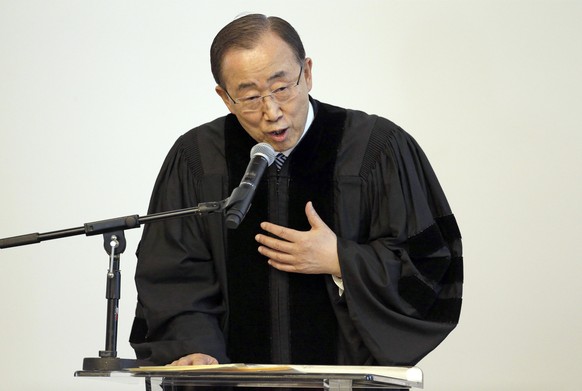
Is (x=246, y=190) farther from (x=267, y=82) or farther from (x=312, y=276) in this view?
(x=312, y=276)

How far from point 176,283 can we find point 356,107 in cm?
176

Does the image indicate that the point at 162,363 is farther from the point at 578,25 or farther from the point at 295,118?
the point at 578,25

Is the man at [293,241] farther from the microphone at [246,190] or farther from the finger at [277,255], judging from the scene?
the microphone at [246,190]

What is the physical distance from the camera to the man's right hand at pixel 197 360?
387 centimetres

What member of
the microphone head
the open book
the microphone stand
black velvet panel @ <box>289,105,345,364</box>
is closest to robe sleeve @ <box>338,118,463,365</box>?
black velvet panel @ <box>289,105,345,364</box>

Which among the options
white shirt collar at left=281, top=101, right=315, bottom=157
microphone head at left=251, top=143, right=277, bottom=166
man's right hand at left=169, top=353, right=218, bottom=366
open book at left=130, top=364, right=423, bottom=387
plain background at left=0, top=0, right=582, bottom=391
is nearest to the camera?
open book at left=130, top=364, right=423, bottom=387

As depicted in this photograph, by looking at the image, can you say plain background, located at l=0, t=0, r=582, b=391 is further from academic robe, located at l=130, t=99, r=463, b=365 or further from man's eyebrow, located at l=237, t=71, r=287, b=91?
man's eyebrow, located at l=237, t=71, r=287, b=91

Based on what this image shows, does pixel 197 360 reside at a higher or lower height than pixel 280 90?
lower

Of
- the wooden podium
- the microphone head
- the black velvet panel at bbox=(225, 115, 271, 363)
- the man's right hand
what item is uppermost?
the microphone head

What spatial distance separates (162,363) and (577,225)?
2420 mm

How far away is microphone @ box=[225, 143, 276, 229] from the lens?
3387 mm

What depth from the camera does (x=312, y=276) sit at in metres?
4.28

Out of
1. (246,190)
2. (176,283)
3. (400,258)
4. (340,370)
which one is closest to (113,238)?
(246,190)

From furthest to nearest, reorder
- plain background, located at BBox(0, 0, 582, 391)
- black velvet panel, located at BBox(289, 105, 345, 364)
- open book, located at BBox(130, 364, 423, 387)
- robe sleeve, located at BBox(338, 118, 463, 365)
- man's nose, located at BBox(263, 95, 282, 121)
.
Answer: plain background, located at BBox(0, 0, 582, 391), black velvet panel, located at BBox(289, 105, 345, 364), man's nose, located at BBox(263, 95, 282, 121), robe sleeve, located at BBox(338, 118, 463, 365), open book, located at BBox(130, 364, 423, 387)
